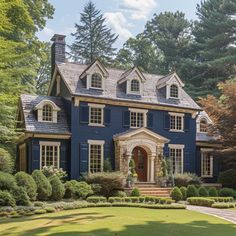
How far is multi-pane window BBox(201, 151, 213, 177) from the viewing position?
31.2 metres

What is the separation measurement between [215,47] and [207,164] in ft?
76.5

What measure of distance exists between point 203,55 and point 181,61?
10.3ft

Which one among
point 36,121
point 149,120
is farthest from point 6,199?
point 149,120

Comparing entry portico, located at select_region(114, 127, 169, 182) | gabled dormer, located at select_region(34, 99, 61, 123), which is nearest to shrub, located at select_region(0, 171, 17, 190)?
gabled dormer, located at select_region(34, 99, 61, 123)

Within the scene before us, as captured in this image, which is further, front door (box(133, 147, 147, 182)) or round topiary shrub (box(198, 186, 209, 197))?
front door (box(133, 147, 147, 182))

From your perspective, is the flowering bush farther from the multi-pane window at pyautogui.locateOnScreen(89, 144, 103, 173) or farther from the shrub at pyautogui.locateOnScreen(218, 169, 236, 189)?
the shrub at pyautogui.locateOnScreen(218, 169, 236, 189)

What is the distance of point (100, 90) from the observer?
89.9ft

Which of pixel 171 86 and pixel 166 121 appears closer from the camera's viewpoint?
pixel 166 121

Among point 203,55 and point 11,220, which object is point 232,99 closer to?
point 11,220

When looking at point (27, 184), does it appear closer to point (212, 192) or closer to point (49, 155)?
point (49, 155)

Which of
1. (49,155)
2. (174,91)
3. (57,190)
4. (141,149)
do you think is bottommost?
(57,190)

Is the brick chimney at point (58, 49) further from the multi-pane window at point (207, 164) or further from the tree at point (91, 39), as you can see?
the tree at point (91, 39)

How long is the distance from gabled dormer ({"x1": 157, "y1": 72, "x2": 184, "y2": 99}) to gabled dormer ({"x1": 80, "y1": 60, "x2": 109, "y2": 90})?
4.66m

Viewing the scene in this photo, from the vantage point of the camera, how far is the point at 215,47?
50719 millimetres
